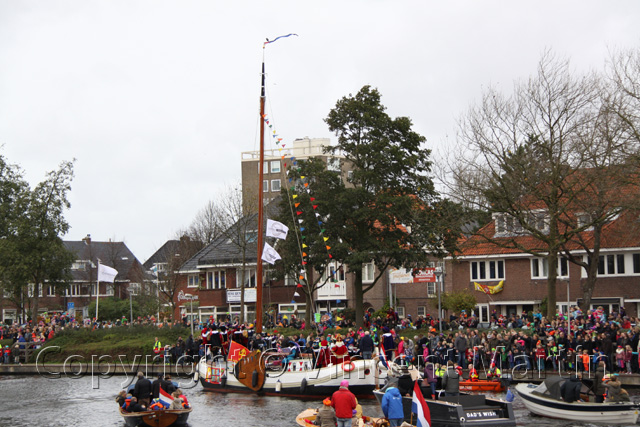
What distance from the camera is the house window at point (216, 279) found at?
2682 inches

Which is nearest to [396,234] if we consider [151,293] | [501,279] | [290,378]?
[501,279]

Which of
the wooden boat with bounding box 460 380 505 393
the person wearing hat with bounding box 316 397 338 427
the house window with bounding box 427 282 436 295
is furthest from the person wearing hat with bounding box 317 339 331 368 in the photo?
the house window with bounding box 427 282 436 295

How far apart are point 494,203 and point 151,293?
45.8 m

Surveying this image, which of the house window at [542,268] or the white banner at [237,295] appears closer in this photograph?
the house window at [542,268]

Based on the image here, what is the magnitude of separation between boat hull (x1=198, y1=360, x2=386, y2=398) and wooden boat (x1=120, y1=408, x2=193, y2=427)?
7.50 meters

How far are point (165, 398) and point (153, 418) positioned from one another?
996 millimetres

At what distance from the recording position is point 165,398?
89.5 feet

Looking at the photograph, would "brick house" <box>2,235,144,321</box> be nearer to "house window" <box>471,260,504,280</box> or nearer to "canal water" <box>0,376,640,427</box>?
"house window" <box>471,260,504,280</box>

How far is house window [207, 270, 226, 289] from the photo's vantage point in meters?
68.1

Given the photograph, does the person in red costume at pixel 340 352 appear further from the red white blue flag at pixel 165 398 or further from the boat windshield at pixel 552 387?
the boat windshield at pixel 552 387

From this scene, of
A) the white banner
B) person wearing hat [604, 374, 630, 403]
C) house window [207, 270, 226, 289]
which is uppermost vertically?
house window [207, 270, 226, 289]

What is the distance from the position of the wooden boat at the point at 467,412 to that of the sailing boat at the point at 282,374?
7840mm

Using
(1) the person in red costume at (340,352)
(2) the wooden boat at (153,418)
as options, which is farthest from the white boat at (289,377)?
(2) the wooden boat at (153,418)

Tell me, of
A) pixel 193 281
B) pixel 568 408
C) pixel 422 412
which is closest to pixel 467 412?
pixel 422 412
